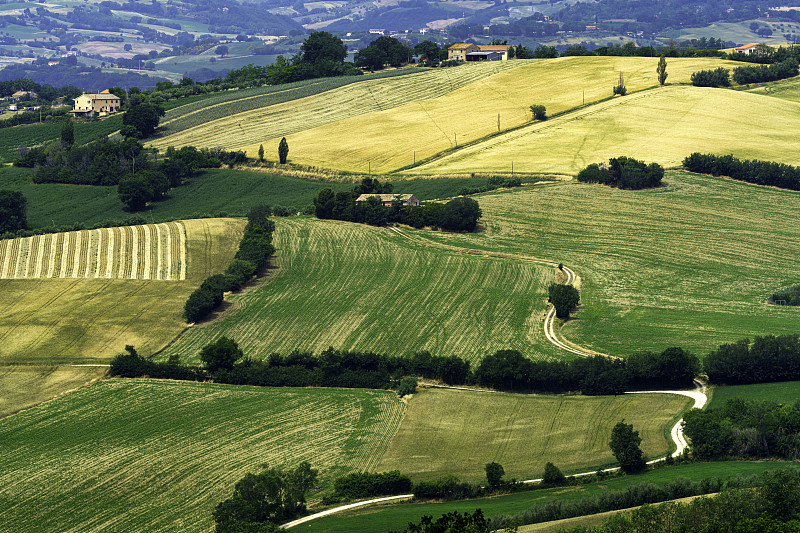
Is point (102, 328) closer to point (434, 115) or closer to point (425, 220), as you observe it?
point (425, 220)

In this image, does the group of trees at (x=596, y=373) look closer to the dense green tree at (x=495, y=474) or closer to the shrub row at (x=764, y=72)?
the dense green tree at (x=495, y=474)

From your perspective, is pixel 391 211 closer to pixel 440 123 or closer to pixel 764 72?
pixel 440 123

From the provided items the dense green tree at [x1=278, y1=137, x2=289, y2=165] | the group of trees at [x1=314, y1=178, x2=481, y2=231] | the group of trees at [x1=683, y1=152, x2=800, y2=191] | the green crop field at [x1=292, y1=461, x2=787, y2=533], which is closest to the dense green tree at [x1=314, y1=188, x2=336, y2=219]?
the group of trees at [x1=314, y1=178, x2=481, y2=231]

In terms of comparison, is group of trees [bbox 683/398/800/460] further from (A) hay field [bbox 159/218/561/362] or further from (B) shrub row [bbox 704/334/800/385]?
(A) hay field [bbox 159/218/561/362]

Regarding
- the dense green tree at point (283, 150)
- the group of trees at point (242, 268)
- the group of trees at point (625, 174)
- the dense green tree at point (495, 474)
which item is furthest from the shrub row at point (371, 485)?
the dense green tree at point (283, 150)

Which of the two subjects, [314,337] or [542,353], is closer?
[542,353]

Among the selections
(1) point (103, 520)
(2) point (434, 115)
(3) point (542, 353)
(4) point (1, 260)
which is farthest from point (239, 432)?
(2) point (434, 115)

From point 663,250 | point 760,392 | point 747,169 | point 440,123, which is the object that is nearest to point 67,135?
point 440,123

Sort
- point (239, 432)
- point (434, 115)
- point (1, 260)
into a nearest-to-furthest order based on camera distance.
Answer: point (239, 432) < point (1, 260) < point (434, 115)
